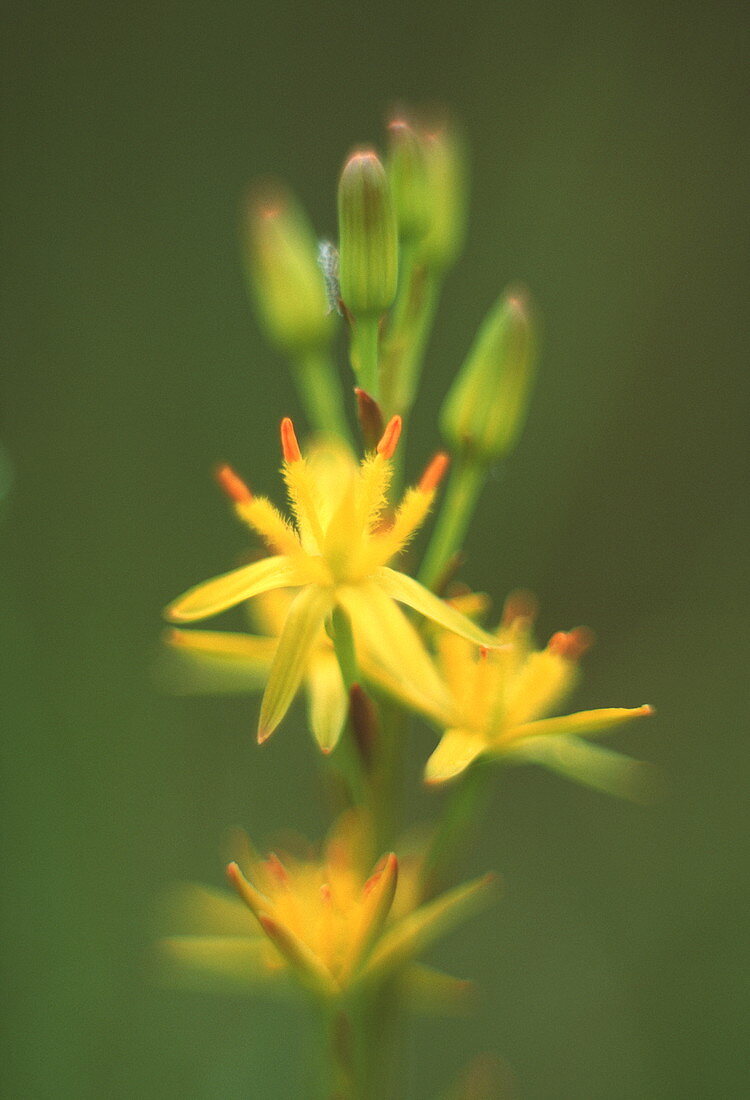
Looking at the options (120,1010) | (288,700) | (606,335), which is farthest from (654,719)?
(288,700)

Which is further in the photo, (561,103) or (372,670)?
(561,103)

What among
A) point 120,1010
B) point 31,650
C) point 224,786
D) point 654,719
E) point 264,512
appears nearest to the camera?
point 264,512

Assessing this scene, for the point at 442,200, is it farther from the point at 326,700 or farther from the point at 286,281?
the point at 326,700

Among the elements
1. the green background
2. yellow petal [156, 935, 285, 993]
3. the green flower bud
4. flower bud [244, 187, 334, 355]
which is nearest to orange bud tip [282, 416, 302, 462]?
the green flower bud

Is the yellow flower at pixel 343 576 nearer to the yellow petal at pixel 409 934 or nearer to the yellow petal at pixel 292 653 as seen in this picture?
the yellow petal at pixel 292 653

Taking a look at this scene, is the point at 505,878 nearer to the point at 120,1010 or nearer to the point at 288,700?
the point at 120,1010

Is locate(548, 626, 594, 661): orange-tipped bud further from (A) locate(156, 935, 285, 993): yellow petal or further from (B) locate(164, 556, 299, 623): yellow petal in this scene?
(A) locate(156, 935, 285, 993): yellow petal

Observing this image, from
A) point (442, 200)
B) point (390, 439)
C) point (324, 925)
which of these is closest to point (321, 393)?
point (442, 200)
